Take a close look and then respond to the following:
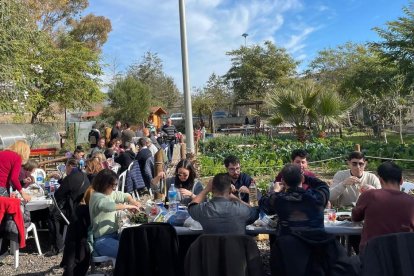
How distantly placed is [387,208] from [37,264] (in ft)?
13.9

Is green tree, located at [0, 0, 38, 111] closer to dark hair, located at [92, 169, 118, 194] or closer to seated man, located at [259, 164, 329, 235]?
dark hair, located at [92, 169, 118, 194]

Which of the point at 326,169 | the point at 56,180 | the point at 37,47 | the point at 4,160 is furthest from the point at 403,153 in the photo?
the point at 37,47

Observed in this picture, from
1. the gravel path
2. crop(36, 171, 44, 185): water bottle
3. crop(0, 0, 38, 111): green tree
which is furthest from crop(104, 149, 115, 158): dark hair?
crop(0, 0, 38, 111): green tree

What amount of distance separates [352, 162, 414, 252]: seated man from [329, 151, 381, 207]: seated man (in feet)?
3.74

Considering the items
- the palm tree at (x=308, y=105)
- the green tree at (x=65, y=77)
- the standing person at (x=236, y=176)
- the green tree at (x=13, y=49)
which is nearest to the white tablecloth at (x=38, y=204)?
the standing person at (x=236, y=176)

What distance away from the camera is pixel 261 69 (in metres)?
34.6

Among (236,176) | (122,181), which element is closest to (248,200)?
(236,176)

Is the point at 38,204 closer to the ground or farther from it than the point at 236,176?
closer to the ground

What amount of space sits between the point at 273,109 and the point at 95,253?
1040cm

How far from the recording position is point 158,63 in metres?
42.5

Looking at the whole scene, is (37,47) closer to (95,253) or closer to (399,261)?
(95,253)

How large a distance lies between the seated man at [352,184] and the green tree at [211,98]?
24329 mm

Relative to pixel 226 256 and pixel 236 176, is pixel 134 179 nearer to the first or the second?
pixel 236 176

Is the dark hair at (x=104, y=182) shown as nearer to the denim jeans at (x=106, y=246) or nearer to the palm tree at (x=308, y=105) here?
the denim jeans at (x=106, y=246)
